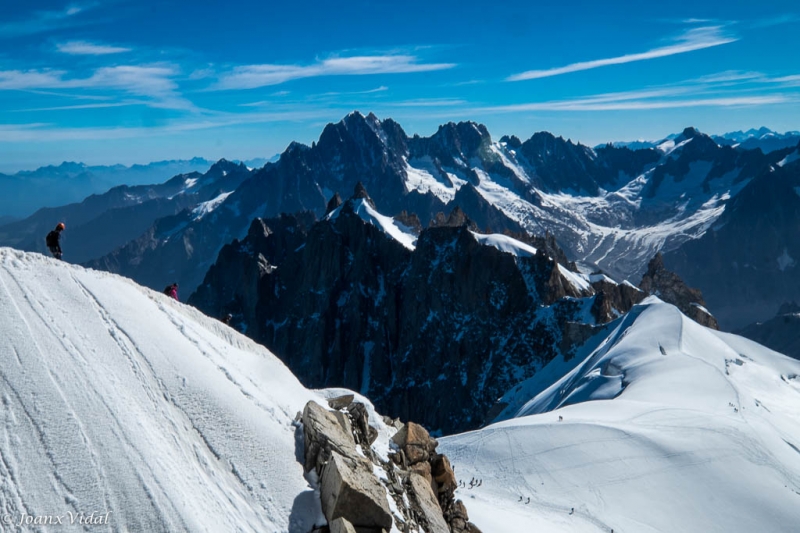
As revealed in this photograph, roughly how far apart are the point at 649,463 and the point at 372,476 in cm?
1499

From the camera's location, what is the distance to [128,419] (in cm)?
1080

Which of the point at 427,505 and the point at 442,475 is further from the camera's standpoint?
the point at 442,475

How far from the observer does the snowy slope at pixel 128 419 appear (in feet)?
31.1

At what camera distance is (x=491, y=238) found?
103562 mm

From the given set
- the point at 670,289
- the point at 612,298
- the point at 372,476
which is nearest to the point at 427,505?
the point at 372,476

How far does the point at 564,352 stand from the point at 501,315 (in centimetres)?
3431

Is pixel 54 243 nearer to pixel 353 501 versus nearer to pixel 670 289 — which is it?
pixel 353 501

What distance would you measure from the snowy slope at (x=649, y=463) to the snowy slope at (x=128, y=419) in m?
7.12

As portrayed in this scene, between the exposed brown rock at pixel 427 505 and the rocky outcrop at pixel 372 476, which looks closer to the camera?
the rocky outcrop at pixel 372 476

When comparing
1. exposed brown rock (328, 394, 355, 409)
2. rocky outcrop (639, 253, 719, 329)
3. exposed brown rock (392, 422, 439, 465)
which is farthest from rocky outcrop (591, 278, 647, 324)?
exposed brown rock (328, 394, 355, 409)

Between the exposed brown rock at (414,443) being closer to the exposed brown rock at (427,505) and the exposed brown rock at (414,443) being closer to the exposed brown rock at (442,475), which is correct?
the exposed brown rock at (442,475)

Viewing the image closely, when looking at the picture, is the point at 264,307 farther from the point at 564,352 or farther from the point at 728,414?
the point at 728,414

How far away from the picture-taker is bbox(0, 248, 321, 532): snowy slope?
9.48 m

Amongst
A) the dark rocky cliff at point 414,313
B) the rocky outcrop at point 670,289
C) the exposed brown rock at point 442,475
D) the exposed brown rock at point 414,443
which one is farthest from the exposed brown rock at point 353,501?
the rocky outcrop at point 670,289
